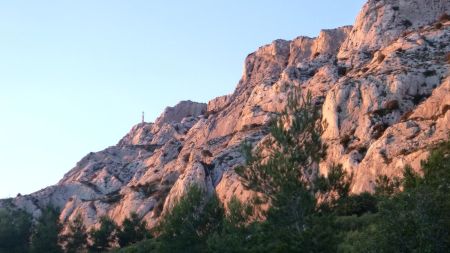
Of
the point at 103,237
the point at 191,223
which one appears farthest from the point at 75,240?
the point at 191,223

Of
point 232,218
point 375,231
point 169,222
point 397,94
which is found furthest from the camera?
point 397,94

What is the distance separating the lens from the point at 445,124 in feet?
212

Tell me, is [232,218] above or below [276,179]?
below

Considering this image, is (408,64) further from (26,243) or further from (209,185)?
(26,243)

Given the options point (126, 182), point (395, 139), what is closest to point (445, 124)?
point (395, 139)

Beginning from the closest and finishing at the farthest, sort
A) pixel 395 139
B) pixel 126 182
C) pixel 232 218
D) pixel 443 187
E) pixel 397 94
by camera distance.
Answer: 1. pixel 443 187
2. pixel 232 218
3. pixel 395 139
4. pixel 397 94
5. pixel 126 182

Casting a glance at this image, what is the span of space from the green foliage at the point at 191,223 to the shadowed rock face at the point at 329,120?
11388mm

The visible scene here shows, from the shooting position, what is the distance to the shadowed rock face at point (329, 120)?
7100 cm

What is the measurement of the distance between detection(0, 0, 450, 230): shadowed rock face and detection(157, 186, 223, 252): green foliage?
11.4 meters

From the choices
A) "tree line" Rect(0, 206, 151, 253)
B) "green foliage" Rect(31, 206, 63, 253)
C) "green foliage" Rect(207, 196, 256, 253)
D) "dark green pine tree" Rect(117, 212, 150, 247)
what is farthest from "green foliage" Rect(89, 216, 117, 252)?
"green foliage" Rect(207, 196, 256, 253)

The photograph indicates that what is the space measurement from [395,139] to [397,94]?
13.8 meters

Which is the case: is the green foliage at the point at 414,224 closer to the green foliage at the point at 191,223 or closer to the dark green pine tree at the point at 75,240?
the green foliage at the point at 191,223

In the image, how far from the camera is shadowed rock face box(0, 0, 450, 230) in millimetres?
71000

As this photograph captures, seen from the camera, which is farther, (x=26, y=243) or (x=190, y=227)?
(x=26, y=243)
